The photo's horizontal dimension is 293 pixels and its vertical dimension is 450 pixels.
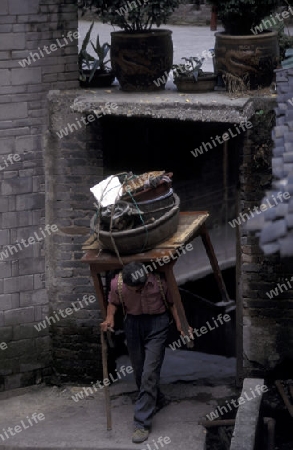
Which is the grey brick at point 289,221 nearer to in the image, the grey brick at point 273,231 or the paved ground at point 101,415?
the grey brick at point 273,231

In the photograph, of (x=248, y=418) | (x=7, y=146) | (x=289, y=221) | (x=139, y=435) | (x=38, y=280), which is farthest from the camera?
(x=38, y=280)

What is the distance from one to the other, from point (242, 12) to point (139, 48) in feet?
3.68

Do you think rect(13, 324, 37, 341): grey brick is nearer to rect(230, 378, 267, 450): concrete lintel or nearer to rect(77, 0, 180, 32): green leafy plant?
rect(230, 378, 267, 450): concrete lintel

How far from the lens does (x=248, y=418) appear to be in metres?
7.83

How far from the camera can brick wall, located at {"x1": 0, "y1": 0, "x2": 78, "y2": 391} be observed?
10062mm

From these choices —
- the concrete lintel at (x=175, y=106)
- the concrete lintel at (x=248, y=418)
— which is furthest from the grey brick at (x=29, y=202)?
the concrete lintel at (x=248, y=418)

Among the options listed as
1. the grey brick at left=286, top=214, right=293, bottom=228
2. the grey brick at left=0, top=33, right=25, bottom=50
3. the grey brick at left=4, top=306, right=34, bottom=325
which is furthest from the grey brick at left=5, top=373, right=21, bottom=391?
the grey brick at left=286, top=214, right=293, bottom=228

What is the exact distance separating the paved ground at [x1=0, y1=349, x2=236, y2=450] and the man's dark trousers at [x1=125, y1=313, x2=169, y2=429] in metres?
0.28

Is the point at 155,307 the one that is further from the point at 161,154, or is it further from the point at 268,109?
the point at 161,154

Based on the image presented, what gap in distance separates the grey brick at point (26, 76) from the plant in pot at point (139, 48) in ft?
2.82

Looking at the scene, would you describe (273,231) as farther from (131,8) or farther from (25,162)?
(25,162)

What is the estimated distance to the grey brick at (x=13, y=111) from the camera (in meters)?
10.2

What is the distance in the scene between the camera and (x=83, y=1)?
33.2 ft

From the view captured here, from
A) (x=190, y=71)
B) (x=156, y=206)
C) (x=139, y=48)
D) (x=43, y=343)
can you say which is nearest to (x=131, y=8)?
(x=139, y=48)
